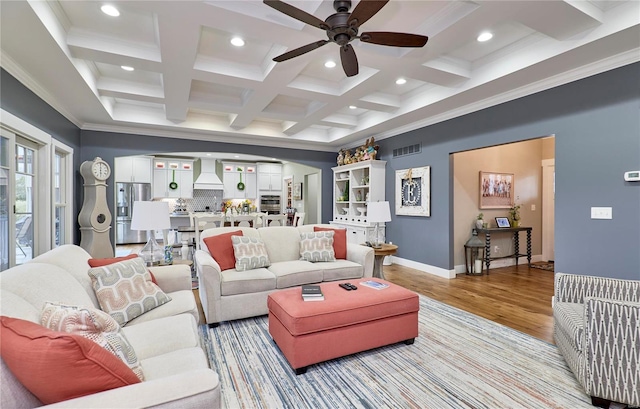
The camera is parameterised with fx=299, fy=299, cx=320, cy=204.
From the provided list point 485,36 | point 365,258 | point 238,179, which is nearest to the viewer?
point 485,36

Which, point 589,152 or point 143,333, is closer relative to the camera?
point 143,333

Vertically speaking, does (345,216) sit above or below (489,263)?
above

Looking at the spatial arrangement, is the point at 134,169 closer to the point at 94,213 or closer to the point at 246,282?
the point at 94,213

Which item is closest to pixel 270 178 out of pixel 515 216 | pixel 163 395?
pixel 515 216

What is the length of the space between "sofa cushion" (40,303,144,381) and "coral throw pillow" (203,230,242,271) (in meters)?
2.03

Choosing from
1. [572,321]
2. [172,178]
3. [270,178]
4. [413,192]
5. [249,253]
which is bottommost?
[572,321]

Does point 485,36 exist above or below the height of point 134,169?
above

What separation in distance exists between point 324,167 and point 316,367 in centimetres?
569

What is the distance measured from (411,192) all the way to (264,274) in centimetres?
349

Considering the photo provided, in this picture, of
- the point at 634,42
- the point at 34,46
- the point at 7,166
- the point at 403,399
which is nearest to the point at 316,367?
the point at 403,399

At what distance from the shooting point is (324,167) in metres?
7.56

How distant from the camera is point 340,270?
11.9 ft

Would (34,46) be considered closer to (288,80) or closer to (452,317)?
(288,80)

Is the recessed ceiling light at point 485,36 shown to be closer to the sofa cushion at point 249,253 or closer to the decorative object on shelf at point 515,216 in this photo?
the sofa cushion at point 249,253
